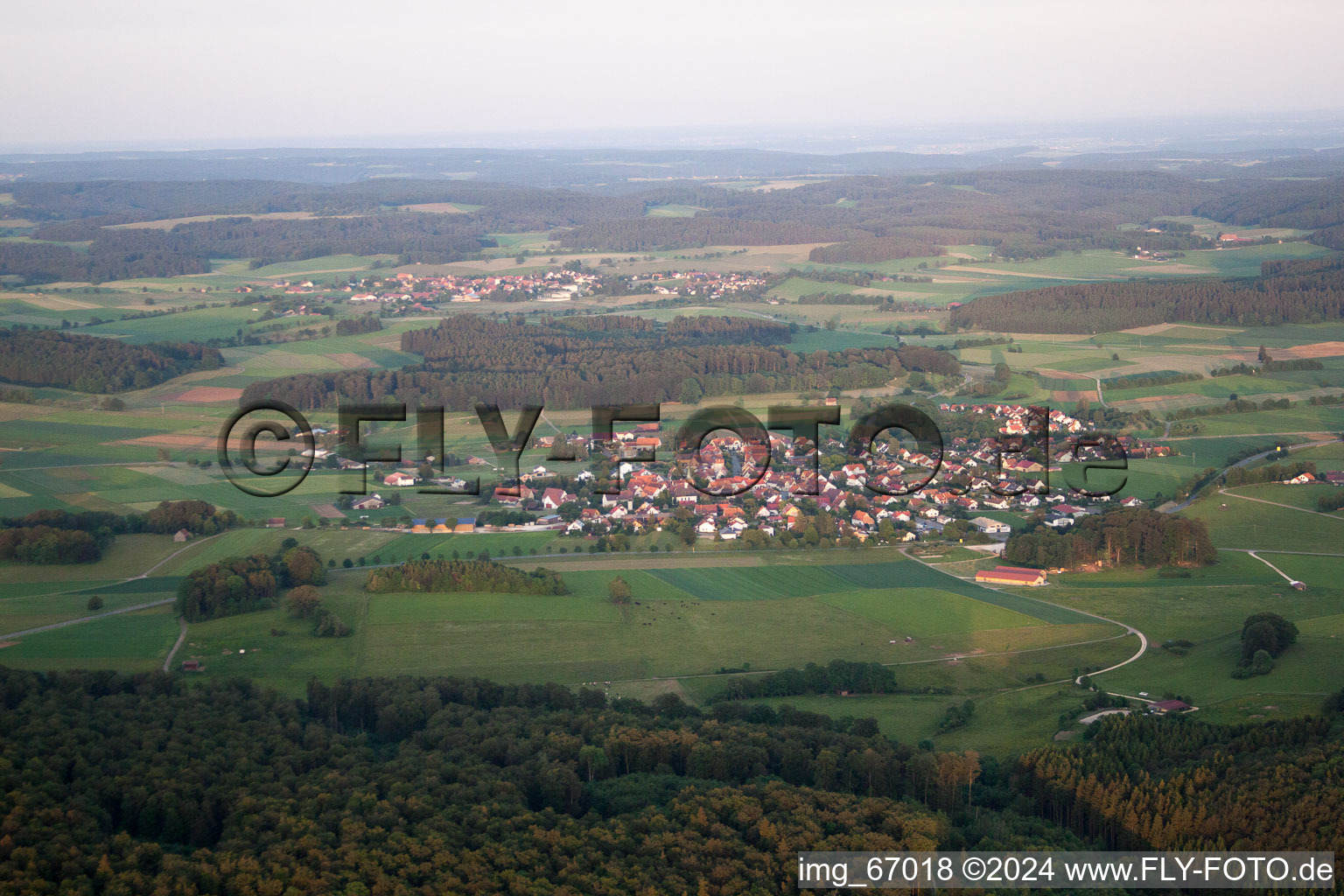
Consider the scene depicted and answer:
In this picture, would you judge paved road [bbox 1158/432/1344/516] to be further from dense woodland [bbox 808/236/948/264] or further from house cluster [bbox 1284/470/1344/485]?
dense woodland [bbox 808/236/948/264]

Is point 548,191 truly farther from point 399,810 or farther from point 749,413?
point 399,810

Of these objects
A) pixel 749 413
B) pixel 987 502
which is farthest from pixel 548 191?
pixel 987 502

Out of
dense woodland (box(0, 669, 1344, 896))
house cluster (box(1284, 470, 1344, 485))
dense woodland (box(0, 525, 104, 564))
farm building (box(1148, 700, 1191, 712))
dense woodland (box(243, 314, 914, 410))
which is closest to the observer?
dense woodland (box(0, 669, 1344, 896))

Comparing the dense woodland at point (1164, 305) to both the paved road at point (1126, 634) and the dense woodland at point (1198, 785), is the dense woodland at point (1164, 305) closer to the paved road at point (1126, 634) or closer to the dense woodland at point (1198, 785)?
the paved road at point (1126, 634)

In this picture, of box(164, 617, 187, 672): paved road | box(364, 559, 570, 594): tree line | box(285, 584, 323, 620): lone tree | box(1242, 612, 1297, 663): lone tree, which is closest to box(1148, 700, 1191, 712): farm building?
box(1242, 612, 1297, 663): lone tree

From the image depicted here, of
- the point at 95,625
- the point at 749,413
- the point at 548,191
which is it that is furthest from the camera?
the point at 548,191

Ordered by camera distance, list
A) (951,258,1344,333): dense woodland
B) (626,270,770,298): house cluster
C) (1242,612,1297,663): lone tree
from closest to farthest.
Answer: (1242,612,1297,663): lone tree → (951,258,1344,333): dense woodland → (626,270,770,298): house cluster

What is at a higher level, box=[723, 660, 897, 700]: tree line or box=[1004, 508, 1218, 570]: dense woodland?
box=[1004, 508, 1218, 570]: dense woodland
